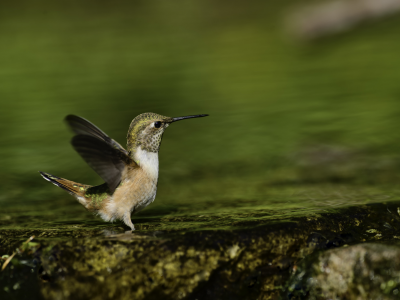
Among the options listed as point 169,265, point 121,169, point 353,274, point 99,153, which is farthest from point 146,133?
point 353,274

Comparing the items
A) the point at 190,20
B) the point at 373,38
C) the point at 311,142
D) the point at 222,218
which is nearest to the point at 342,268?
the point at 222,218

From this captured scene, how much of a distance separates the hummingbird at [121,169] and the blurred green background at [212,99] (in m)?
0.91

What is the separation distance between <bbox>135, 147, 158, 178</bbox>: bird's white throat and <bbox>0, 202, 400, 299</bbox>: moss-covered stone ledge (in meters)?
0.82

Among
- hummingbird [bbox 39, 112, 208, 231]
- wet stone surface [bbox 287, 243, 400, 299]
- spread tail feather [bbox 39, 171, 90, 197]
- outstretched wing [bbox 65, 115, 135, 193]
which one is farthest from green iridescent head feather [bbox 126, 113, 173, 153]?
wet stone surface [bbox 287, 243, 400, 299]

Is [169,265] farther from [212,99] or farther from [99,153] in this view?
[212,99]

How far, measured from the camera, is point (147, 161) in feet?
12.9

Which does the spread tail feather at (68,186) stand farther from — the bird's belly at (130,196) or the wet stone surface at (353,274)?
the wet stone surface at (353,274)

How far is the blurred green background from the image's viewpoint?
224 inches

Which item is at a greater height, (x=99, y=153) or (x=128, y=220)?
(x=99, y=153)

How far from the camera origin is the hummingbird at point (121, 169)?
137 inches

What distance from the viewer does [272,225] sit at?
313 cm

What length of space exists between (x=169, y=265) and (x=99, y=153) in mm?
895

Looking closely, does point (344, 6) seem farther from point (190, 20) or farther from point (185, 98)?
point (190, 20)

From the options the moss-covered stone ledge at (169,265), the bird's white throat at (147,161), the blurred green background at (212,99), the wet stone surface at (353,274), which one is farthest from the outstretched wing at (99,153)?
the wet stone surface at (353,274)
